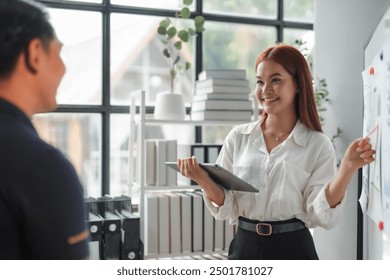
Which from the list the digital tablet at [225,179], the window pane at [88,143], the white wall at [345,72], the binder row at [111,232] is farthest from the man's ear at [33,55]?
the window pane at [88,143]

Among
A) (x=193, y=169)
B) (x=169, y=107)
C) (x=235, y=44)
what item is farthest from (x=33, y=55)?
(x=235, y=44)

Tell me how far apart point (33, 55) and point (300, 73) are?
859mm

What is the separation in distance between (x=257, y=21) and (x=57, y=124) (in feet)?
4.11

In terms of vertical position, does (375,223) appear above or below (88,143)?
below

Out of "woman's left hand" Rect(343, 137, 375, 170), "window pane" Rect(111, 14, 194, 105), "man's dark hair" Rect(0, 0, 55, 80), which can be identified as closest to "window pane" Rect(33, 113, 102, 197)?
"window pane" Rect(111, 14, 194, 105)

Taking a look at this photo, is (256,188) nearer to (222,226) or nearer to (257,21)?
(222,226)

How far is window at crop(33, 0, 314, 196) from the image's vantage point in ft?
7.73

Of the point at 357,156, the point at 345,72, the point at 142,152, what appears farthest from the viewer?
the point at 142,152

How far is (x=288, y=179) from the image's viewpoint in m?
1.26

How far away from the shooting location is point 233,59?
2.68 meters

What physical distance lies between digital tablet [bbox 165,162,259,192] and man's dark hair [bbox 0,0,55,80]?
690 millimetres

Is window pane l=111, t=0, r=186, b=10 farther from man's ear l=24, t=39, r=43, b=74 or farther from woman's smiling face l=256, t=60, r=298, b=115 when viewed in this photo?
man's ear l=24, t=39, r=43, b=74

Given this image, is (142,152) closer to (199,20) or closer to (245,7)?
(199,20)

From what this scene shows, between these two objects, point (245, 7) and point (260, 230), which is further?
point (245, 7)
